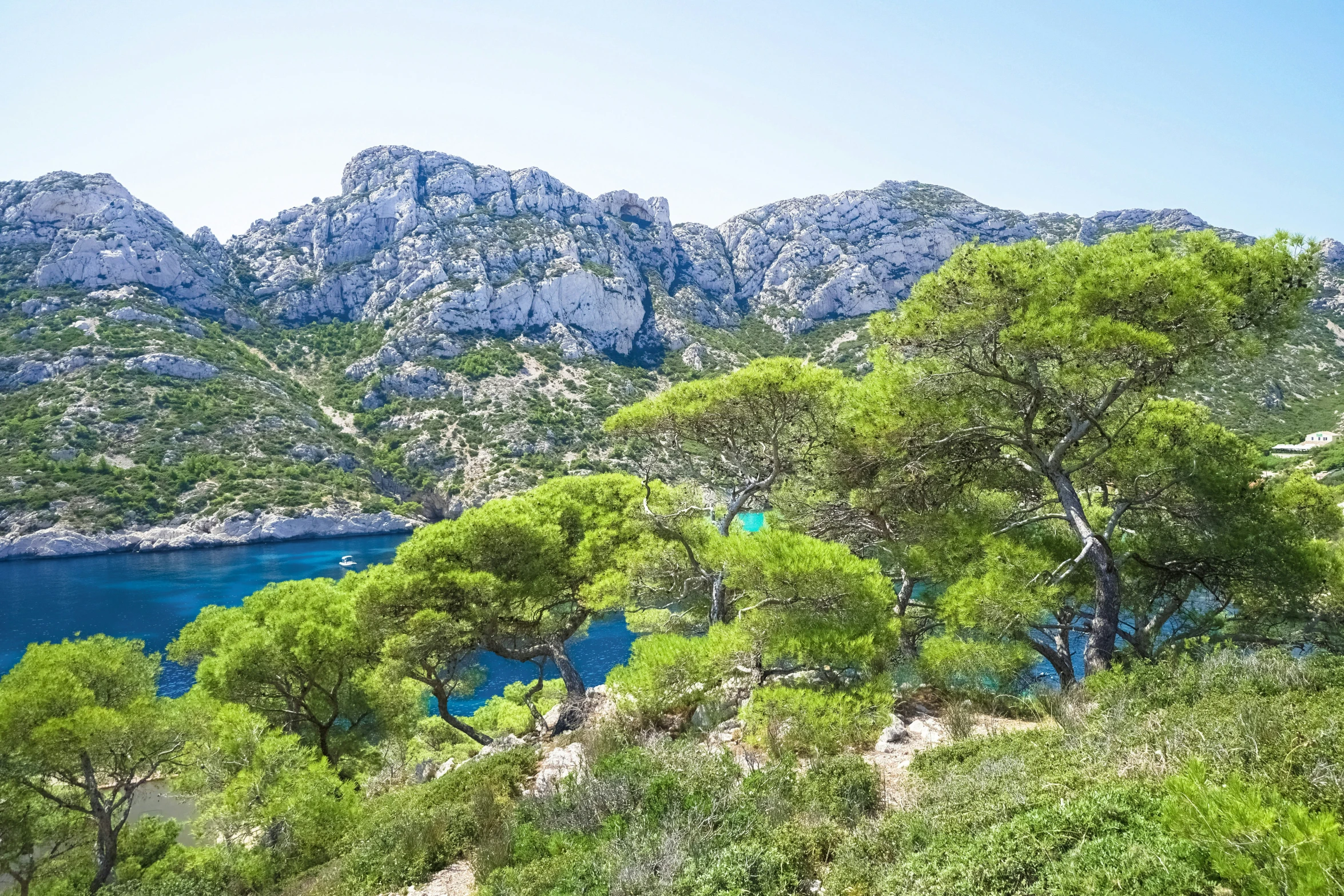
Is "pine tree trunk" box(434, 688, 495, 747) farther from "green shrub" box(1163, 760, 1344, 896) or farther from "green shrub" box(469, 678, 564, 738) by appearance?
"green shrub" box(1163, 760, 1344, 896)

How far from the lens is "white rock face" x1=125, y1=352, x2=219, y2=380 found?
7544 centimetres

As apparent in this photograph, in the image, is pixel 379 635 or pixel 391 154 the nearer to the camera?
pixel 379 635

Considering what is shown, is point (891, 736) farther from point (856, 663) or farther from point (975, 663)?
point (975, 663)

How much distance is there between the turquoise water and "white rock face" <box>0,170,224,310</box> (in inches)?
2030

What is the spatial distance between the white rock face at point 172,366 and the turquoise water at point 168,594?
26154 millimetres

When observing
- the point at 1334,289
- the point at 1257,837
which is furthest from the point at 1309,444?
the point at 1257,837

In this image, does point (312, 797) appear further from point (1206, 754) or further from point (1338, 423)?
point (1338, 423)

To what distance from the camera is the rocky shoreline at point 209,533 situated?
194 feet

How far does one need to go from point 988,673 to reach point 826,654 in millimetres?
2995

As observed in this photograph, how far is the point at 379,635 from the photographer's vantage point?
13414 millimetres

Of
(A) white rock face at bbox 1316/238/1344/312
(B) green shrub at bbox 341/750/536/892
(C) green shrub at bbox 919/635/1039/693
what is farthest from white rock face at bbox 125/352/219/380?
(A) white rock face at bbox 1316/238/1344/312

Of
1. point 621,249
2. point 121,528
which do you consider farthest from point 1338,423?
point 121,528

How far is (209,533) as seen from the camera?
2586 inches

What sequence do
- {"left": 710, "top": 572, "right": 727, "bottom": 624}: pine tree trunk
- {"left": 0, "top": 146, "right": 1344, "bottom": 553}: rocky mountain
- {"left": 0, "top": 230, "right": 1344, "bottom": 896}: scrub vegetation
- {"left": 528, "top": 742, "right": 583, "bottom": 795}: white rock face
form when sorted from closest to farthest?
{"left": 0, "top": 230, "right": 1344, "bottom": 896}: scrub vegetation, {"left": 528, "top": 742, "right": 583, "bottom": 795}: white rock face, {"left": 710, "top": 572, "right": 727, "bottom": 624}: pine tree trunk, {"left": 0, "top": 146, "right": 1344, "bottom": 553}: rocky mountain
